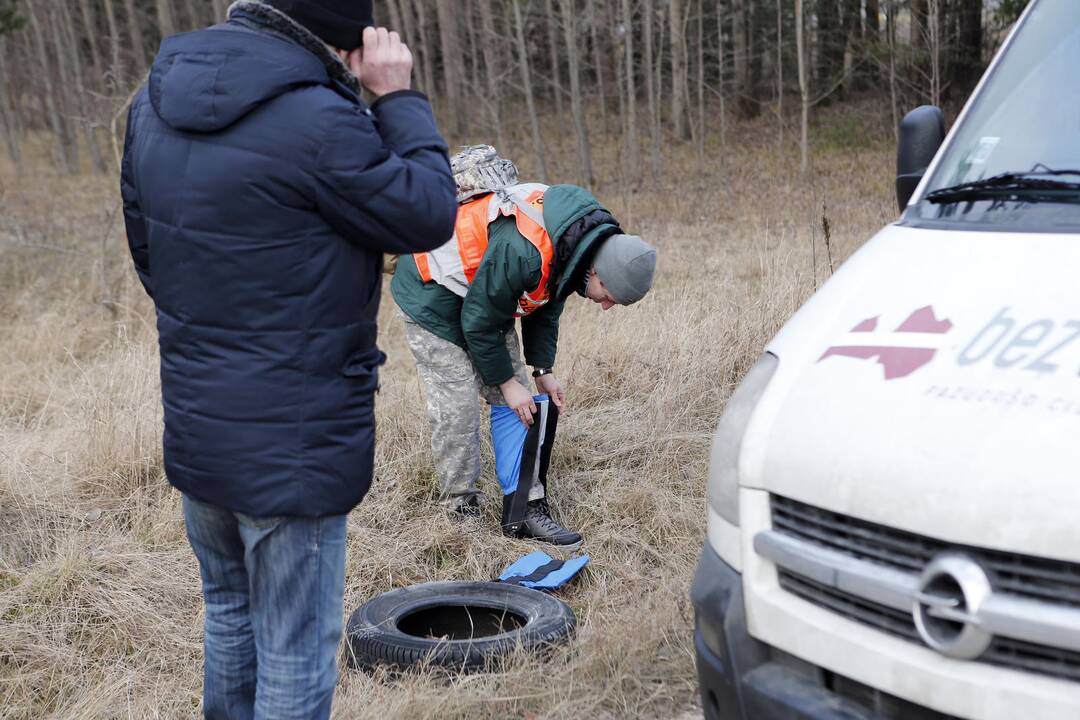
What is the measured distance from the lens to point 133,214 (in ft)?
8.05

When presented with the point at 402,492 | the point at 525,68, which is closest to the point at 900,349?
the point at 402,492

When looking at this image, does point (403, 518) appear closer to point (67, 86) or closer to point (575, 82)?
point (575, 82)

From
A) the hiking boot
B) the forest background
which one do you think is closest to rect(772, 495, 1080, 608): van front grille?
the forest background

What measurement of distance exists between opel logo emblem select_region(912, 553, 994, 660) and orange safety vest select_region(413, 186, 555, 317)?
7.91 feet

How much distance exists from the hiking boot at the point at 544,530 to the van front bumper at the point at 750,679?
2.05 metres

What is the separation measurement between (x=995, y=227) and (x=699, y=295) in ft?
17.1

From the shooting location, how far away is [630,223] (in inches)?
617

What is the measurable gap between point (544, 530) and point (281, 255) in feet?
8.92

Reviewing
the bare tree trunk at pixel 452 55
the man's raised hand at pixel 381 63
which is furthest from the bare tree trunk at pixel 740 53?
the man's raised hand at pixel 381 63

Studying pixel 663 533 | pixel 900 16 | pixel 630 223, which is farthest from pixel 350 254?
pixel 900 16

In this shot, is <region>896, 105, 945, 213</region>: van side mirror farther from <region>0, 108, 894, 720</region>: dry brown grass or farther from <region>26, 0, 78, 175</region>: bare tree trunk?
<region>26, 0, 78, 175</region>: bare tree trunk

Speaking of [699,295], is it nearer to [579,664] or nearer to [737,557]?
[579,664]

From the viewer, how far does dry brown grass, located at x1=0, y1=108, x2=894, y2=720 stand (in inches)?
131

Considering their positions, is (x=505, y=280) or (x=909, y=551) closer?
(x=909, y=551)
